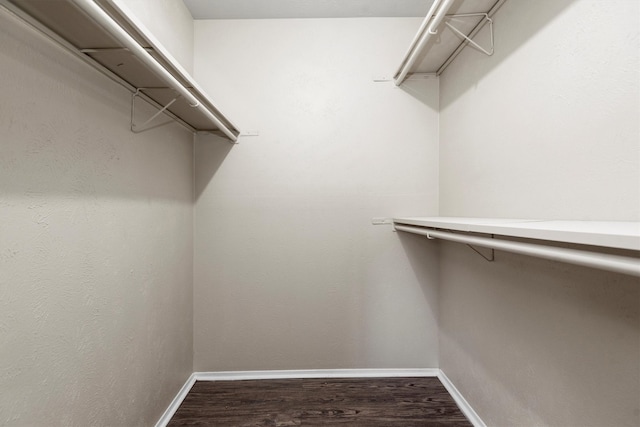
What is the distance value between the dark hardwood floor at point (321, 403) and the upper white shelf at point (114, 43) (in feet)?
5.26

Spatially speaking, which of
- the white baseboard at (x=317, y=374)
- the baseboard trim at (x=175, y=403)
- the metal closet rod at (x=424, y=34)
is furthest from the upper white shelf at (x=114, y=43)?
the white baseboard at (x=317, y=374)

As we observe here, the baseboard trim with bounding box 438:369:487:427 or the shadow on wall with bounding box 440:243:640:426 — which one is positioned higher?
the shadow on wall with bounding box 440:243:640:426

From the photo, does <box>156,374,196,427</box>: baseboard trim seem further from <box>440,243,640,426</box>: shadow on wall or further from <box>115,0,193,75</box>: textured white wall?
<box>115,0,193,75</box>: textured white wall

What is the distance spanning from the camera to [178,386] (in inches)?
67.2

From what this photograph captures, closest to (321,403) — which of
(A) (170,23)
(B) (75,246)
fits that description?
(B) (75,246)

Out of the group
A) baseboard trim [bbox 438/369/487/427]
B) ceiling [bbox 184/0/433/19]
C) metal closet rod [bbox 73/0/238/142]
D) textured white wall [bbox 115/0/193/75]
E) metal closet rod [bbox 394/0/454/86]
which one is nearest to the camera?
metal closet rod [bbox 73/0/238/142]

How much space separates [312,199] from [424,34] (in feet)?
3.68

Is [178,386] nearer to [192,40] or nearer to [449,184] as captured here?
[449,184]

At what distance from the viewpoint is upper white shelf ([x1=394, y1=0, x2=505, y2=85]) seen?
1.21m

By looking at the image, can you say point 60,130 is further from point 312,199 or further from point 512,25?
point 512,25

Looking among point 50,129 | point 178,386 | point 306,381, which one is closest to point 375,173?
point 306,381

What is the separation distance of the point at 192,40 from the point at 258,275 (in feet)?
5.50

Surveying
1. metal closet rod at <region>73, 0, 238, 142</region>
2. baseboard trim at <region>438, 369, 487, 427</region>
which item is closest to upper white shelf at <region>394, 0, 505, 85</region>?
metal closet rod at <region>73, 0, 238, 142</region>

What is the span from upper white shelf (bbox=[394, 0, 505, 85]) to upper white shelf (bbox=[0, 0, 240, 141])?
105 centimetres
